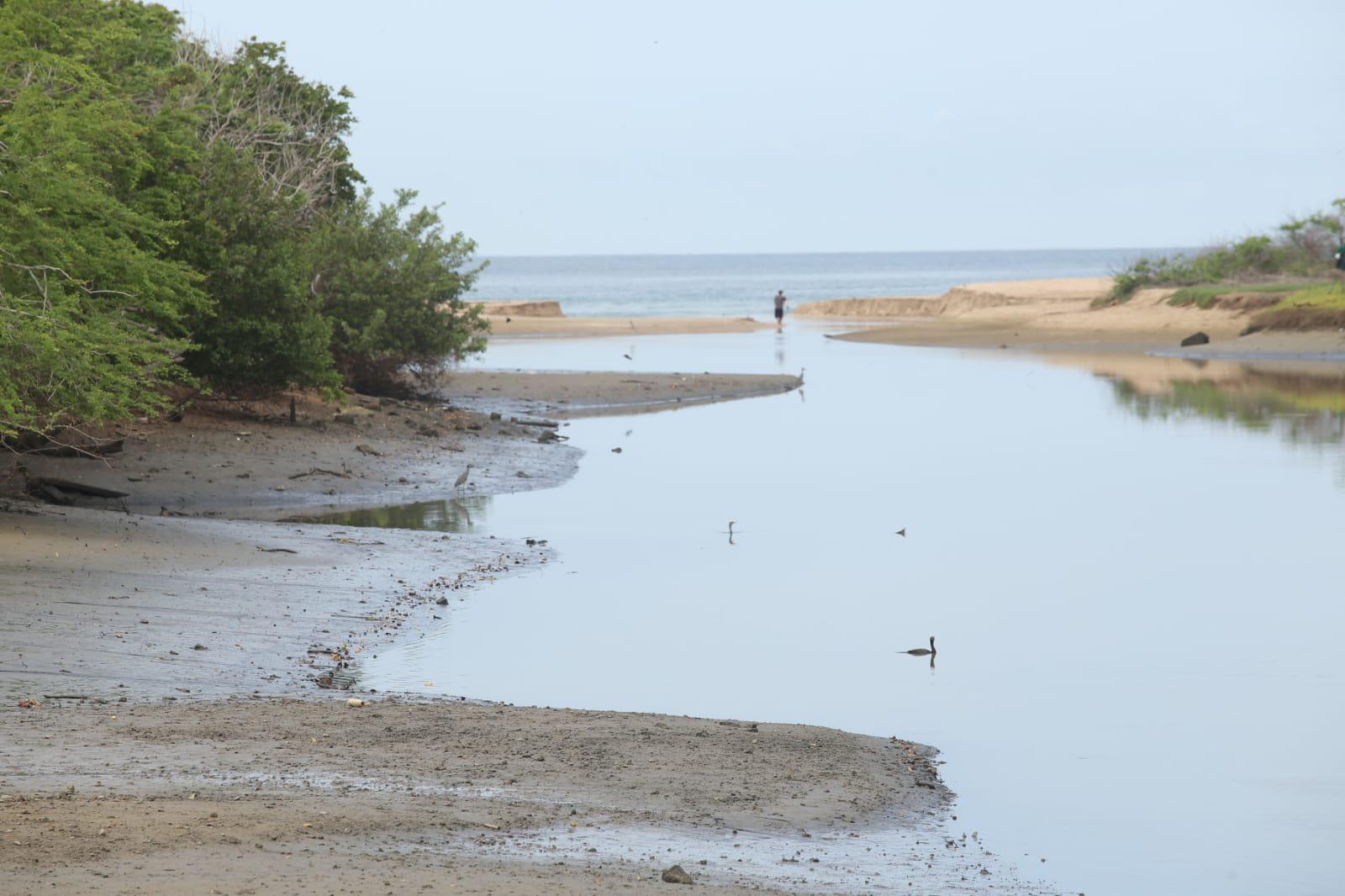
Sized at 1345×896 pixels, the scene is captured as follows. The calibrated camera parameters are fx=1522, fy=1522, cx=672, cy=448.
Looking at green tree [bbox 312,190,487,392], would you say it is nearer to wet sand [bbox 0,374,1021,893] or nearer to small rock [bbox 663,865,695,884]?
wet sand [bbox 0,374,1021,893]

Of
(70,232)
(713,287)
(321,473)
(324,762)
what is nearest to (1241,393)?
(321,473)

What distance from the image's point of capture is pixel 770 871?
22.0 feet

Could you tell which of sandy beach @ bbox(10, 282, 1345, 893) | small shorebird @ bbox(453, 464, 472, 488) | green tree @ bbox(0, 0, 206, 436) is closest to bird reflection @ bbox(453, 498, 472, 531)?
small shorebird @ bbox(453, 464, 472, 488)

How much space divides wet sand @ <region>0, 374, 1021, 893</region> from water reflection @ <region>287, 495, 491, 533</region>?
2.59 metres

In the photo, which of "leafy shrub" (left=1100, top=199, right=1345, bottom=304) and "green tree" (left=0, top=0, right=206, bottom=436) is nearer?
"green tree" (left=0, top=0, right=206, bottom=436)

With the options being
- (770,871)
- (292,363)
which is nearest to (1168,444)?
(292,363)

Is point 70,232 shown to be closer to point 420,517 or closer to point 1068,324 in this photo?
point 420,517

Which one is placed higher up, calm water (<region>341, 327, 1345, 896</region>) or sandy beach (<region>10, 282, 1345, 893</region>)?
sandy beach (<region>10, 282, 1345, 893</region>)

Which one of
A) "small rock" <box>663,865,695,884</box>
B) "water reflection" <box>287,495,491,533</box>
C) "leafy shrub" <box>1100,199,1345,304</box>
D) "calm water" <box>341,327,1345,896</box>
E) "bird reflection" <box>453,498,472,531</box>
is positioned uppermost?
"leafy shrub" <box>1100,199,1345,304</box>

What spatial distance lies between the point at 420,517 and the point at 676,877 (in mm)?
12696

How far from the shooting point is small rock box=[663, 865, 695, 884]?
20.7 feet

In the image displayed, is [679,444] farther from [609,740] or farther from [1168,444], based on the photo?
[609,740]

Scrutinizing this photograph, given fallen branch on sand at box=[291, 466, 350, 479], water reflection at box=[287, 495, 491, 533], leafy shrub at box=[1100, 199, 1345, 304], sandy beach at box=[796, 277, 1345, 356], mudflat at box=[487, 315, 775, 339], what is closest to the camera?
water reflection at box=[287, 495, 491, 533]

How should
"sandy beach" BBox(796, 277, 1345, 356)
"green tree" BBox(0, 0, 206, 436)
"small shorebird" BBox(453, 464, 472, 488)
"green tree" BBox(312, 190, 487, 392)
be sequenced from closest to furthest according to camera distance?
"green tree" BBox(0, 0, 206, 436)
"small shorebird" BBox(453, 464, 472, 488)
"green tree" BBox(312, 190, 487, 392)
"sandy beach" BBox(796, 277, 1345, 356)
